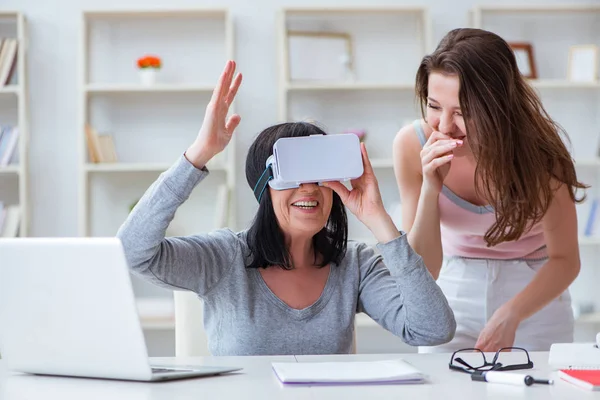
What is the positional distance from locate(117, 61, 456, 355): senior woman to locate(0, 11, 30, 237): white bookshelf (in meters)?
2.52

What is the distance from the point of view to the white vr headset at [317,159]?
153 cm

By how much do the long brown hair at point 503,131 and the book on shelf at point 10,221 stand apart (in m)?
2.71

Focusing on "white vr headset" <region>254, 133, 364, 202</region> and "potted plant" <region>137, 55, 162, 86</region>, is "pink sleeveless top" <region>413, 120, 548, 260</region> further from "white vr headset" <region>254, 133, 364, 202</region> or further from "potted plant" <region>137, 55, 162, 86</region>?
"potted plant" <region>137, 55, 162, 86</region>

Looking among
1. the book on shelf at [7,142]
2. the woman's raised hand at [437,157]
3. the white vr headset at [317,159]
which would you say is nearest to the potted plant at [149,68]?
the book on shelf at [7,142]

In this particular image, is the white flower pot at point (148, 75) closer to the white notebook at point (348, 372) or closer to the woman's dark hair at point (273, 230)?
the woman's dark hair at point (273, 230)

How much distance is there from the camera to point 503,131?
178cm

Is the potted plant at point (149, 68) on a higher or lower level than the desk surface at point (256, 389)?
higher

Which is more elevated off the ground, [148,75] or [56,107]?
[148,75]

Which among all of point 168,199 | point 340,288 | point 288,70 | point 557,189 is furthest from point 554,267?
point 288,70

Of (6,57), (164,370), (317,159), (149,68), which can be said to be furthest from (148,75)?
(164,370)

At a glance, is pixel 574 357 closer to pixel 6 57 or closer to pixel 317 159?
pixel 317 159

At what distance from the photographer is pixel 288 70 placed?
13.4ft

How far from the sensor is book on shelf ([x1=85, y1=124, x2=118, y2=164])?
157 inches

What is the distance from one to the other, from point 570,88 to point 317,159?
3.11 meters
